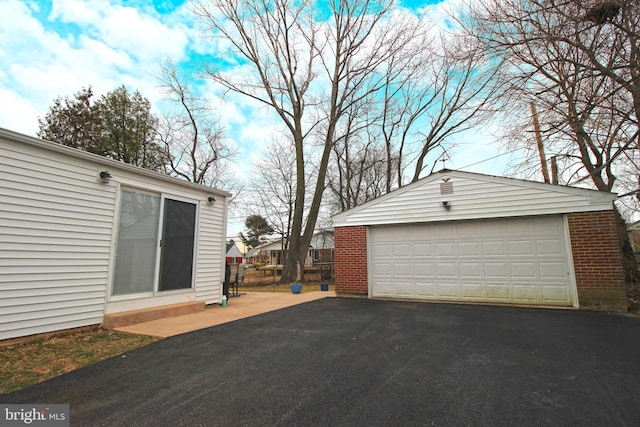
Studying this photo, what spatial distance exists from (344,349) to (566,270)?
5.91 m

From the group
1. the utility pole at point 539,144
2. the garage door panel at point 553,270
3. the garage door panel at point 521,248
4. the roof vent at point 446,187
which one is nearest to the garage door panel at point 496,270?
the garage door panel at point 521,248

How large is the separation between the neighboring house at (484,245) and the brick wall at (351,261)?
0.03m

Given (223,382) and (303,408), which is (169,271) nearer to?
(223,382)

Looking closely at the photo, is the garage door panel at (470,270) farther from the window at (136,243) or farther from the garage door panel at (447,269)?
the window at (136,243)

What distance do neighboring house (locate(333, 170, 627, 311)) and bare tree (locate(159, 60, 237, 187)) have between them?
506 inches

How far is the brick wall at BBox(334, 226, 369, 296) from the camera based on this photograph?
27.3 ft

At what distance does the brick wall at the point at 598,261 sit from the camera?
19.3ft

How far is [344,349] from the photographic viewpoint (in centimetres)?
369

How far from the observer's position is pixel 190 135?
17.7m

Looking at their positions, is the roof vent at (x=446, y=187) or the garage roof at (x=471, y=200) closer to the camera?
the garage roof at (x=471, y=200)

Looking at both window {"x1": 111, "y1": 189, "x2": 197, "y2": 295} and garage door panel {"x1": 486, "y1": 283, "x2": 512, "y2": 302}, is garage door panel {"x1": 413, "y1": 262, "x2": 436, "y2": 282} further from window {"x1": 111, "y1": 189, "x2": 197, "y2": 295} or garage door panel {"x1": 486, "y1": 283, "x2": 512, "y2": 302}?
window {"x1": 111, "y1": 189, "x2": 197, "y2": 295}

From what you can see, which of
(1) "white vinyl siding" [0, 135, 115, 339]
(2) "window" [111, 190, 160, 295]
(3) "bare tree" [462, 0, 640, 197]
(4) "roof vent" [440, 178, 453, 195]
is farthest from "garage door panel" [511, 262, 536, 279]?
(1) "white vinyl siding" [0, 135, 115, 339]

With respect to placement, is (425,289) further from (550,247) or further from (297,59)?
(297,59)

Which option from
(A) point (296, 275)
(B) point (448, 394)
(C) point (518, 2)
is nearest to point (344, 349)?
(B) point (448, 394)
